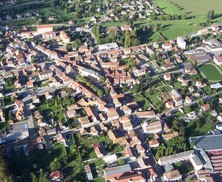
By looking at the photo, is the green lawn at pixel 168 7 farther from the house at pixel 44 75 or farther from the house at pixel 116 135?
the house at pixel 116 135

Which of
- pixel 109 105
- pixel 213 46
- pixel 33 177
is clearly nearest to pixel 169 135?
pixel 109 105

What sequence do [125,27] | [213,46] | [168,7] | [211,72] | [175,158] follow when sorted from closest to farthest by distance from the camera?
[175,158]
[211,72]
[213,46]
[125,27]
[168,7]

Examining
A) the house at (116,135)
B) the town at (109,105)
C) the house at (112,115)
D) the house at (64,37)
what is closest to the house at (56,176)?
the town at (109,105)

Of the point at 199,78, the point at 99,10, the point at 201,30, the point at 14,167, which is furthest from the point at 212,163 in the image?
the point at 99,10

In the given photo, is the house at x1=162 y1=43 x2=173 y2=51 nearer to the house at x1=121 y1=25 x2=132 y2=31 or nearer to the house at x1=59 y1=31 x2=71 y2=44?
the house at x1=121 y1=25 x2=132 y2=31

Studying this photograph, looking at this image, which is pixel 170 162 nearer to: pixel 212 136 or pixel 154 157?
pixel 154 157

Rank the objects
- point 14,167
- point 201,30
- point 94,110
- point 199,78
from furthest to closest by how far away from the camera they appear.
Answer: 1. point 201,30
2. point 199,78
3. point 94,110
4. point 14,167

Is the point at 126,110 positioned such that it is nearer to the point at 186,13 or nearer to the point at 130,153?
the point at 130,153

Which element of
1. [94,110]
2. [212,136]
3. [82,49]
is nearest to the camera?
[212,136]

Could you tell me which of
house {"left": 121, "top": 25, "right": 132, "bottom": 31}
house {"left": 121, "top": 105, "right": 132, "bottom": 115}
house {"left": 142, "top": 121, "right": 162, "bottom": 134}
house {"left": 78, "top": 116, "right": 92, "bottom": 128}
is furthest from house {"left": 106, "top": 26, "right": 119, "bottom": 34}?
house {"left": 142, "top": 121, "right": 162, "bottom": 134}
